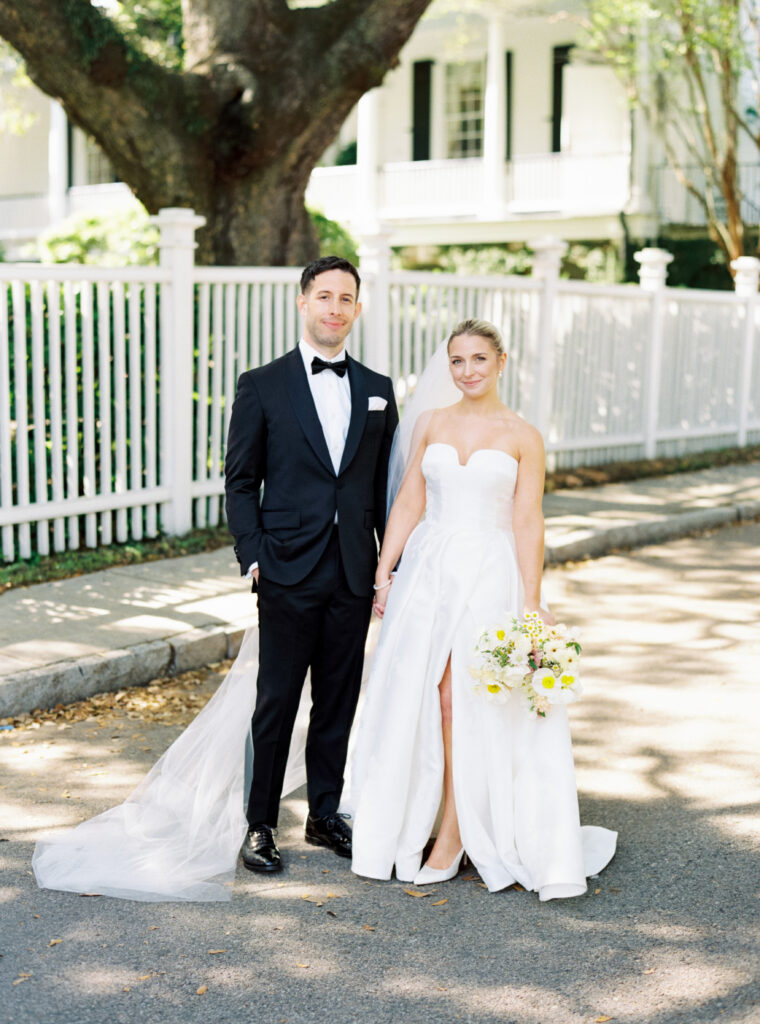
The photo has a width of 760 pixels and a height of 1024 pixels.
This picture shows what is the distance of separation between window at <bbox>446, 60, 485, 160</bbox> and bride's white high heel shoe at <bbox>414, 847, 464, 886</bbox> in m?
21.5

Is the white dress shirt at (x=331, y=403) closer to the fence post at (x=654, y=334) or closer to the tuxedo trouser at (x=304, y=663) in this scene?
the tuxedo trouser at (x=304, y=663)

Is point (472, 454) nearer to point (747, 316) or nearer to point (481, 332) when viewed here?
point (481, 332)

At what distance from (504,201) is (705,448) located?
8977mm

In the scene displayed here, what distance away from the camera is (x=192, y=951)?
3.54 metres

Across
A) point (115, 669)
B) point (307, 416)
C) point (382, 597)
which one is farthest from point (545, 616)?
point (115, 669)

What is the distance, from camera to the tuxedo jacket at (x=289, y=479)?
4133 mm

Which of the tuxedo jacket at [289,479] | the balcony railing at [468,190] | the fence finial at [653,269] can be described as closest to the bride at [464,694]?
the tuxedo jacket at [289,479]

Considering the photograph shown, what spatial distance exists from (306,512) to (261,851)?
3.82 ft

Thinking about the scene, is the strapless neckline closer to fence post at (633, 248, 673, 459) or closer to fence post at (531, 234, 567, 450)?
fence post at (531, 234, 567, 450)

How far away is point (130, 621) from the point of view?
6688 millimetres

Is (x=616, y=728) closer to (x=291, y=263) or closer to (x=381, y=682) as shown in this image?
(x=381, y=682)

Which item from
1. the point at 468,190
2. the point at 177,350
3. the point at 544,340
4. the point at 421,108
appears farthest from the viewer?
the point at 421,108

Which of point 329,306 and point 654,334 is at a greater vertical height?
point 654,334

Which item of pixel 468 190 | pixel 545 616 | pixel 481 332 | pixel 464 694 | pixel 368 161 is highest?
pixel 368 161
